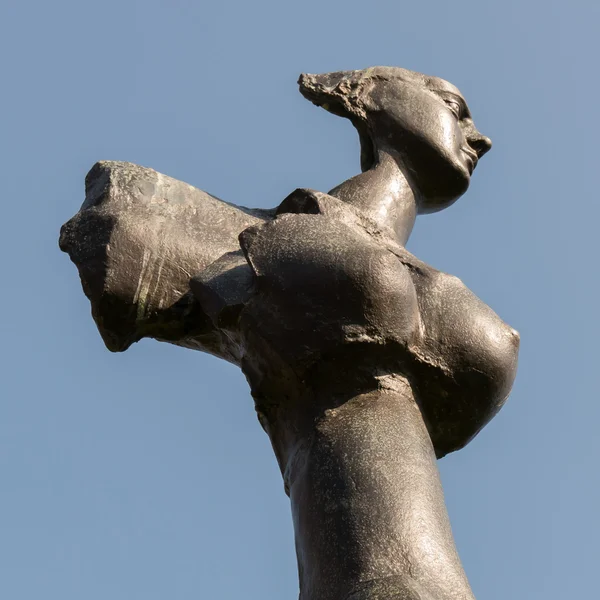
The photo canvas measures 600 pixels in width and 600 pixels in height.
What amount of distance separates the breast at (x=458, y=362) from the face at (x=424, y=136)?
1.82ft

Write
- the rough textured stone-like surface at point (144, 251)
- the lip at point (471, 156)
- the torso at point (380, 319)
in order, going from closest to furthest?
1. the torso at point (380, 319)
2. the rough textured stone-like surface at point (144, 251)
3. the lip at point (471, 156)

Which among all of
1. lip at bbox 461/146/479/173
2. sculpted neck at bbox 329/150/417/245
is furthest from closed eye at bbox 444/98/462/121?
sculpted neck at bbox 329/150/417/245

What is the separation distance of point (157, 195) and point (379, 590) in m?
1.20

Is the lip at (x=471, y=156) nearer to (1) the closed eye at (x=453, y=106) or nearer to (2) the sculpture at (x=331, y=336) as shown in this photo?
(1) the closed eye at (x=453, y=106)

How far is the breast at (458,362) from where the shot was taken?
8.46 ft

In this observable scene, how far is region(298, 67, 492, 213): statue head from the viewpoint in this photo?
10.3ft

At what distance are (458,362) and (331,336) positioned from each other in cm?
31

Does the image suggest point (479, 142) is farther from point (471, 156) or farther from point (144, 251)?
point (144, 251)

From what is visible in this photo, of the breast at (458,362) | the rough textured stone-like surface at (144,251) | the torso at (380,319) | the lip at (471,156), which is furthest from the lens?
the lip at (471,156)

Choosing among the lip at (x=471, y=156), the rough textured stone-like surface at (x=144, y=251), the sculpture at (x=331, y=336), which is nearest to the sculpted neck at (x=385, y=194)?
the sculpture at (x=331, y=336)

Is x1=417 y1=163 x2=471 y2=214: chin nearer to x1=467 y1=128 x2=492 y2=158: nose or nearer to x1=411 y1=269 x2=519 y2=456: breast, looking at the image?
x1=467 y1=128 x2=492 y2=158: nose

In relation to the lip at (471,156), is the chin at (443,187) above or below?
below

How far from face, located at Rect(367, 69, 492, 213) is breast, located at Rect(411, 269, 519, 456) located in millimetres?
556

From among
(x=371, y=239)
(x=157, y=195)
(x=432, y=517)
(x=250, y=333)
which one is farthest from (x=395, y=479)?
(x=157, y=195)
